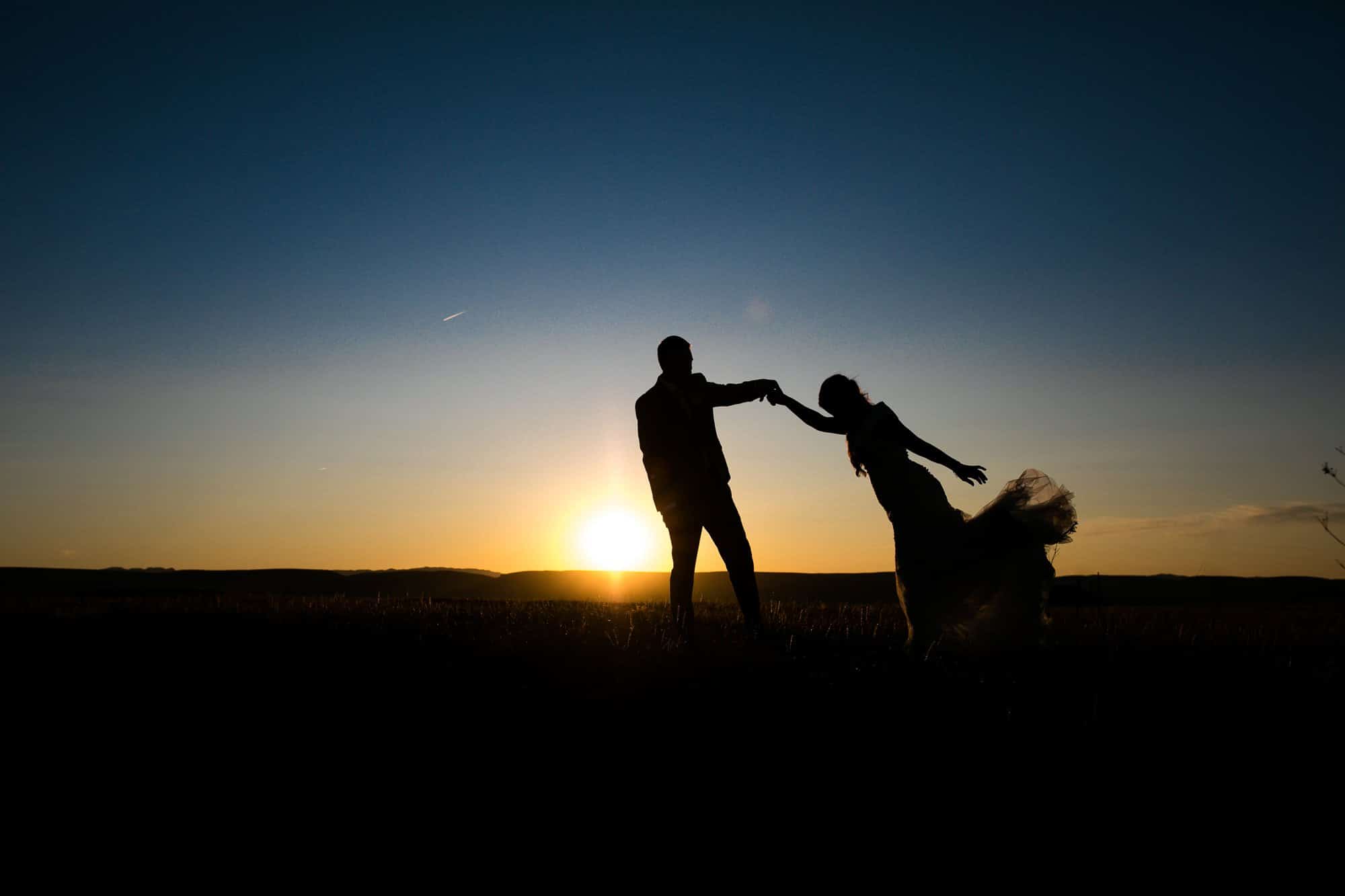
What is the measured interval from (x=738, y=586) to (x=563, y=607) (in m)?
3.26

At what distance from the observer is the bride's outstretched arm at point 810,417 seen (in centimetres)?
729

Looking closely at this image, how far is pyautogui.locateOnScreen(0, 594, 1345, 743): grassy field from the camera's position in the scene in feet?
13.5

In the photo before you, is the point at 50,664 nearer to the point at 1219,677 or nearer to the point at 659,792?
the point at 659,792

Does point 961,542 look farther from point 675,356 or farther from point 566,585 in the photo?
point 566,585

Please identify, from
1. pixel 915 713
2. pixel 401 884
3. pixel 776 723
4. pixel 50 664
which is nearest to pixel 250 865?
pixel 401 884

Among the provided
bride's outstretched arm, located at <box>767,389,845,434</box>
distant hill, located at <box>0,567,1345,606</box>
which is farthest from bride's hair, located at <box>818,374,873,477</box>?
distant hill, located at <box>0,567,1345,606</box>

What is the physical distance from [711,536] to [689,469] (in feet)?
2.17

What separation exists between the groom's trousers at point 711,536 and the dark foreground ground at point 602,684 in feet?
1.43

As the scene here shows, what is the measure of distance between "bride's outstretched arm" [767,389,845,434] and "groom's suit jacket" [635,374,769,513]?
206 mm

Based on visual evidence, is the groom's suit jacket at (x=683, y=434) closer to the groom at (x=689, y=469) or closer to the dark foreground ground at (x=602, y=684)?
the groom at (x=689, y=469)

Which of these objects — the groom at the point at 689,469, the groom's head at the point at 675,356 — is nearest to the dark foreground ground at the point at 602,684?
the groom at the point at 689,469

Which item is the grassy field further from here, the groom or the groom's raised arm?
the groom's raised arm

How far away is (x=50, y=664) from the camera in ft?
18.8

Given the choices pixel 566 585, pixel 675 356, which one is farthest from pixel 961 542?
pixel 566 585
